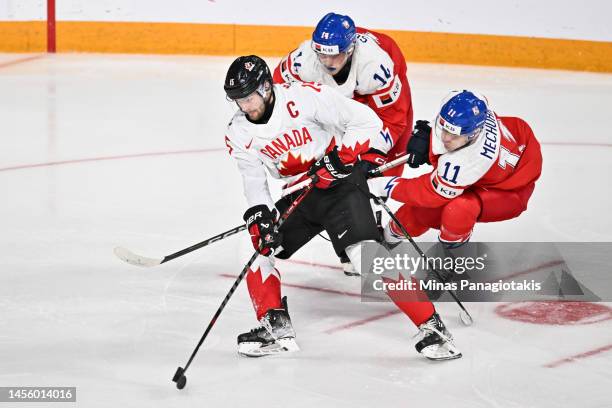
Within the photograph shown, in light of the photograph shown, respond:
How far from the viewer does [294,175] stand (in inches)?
148

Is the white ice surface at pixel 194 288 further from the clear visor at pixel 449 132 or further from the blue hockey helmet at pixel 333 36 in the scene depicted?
the blue hockey helmet at pixel 333 36

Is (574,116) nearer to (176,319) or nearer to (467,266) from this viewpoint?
(467,266)

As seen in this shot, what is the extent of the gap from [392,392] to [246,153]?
3.22 ft

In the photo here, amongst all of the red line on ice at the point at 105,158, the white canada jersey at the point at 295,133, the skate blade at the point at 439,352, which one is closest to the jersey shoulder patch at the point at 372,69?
the white canada jersey at the point at 295,133

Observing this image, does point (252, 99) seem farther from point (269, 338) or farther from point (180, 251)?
point (269, 338)

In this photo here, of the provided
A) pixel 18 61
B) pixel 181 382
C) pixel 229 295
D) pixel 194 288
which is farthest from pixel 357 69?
pixel 18 61

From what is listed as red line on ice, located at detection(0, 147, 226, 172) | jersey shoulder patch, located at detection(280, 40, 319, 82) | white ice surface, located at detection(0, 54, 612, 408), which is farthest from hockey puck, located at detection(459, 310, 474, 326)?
red line on ice, located at detection(0, 147, 226, 172)

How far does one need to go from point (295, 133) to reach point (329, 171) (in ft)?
0.71

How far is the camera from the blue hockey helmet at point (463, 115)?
3.68m

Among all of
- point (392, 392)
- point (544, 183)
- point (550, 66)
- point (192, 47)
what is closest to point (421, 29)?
point (550, 66)

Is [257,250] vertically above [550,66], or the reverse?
[550,66]

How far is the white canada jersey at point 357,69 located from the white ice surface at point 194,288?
701 mm

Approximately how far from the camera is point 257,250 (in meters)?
3.42

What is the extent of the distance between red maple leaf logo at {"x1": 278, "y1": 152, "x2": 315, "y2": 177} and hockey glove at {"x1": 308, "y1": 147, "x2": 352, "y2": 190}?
0.12 m
